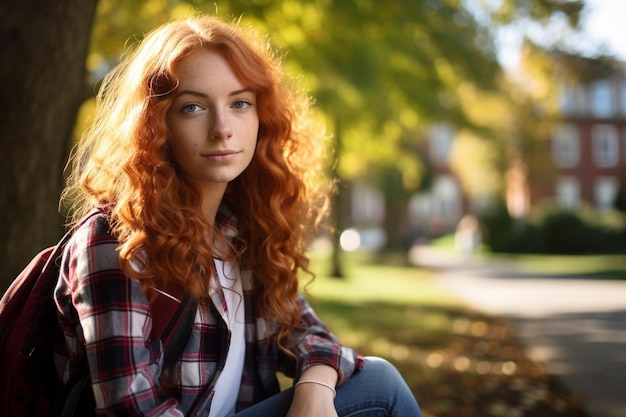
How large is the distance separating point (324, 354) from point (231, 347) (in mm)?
331

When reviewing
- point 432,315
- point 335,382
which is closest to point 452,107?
point 432,315

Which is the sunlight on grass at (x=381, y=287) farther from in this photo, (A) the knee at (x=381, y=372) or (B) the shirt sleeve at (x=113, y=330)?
(B) the shirt sleeve at (x=113, y=330)

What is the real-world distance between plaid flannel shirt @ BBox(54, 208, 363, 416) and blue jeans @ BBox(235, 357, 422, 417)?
24cm

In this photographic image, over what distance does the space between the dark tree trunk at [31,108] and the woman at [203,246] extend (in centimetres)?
96

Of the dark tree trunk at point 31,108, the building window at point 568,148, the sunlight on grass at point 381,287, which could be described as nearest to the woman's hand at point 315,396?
the dark tree trunk at point 31,108

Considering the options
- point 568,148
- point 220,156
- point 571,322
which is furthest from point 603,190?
point 220,156

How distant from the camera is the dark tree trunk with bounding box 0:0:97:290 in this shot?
3088mm

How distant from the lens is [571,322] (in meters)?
8.38

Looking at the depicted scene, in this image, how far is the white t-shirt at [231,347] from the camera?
2.09 metres

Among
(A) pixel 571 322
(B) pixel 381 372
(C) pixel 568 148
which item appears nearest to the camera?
(B) pixel 381 372

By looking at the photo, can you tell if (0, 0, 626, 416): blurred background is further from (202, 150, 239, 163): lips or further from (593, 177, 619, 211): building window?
(593, 177, 619, 211): building window

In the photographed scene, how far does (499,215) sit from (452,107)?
1797 centimetres

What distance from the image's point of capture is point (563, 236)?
25.1 meters

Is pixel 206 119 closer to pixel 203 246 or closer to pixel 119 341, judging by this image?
pixel 203 246
